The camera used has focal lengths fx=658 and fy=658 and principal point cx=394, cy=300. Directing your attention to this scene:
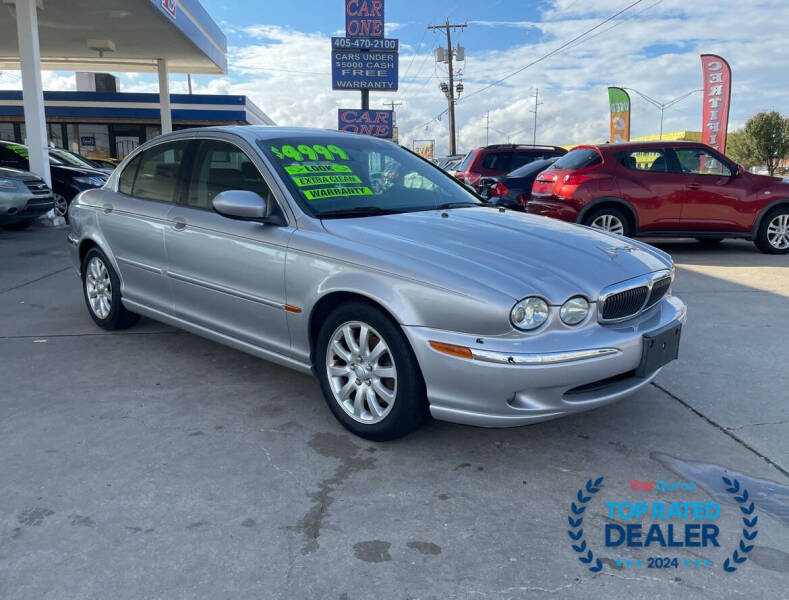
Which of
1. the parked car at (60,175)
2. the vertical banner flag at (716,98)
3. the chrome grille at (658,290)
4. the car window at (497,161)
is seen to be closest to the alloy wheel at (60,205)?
the parked car at (60,175)

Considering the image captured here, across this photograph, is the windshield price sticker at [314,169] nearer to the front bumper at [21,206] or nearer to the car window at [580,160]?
the car window at [580,160]

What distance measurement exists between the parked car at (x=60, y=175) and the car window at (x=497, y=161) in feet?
25.0

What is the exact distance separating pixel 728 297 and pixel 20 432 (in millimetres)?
6139

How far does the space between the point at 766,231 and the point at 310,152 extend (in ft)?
25.2

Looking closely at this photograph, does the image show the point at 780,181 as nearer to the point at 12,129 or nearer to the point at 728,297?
the point at 728,297

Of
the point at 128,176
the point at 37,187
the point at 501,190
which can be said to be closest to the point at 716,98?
the point at 501,190

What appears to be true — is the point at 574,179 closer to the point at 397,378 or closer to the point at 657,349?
the point at 657,349

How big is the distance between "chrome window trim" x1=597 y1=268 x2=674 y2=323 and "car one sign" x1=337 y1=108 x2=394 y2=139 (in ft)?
40.1

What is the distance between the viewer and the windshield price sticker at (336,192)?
3688mm

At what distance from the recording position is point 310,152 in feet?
13.2

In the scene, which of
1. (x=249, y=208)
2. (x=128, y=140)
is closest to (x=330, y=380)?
(x=249, y=208)

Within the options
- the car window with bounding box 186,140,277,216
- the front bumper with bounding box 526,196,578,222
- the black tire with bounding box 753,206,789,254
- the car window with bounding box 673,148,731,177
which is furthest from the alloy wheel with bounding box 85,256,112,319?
the black tire with bounding box 753,206,789,254

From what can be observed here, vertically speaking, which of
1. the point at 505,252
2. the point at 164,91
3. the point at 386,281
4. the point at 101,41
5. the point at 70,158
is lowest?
the point at 386,281

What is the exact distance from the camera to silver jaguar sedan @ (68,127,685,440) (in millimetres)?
2863
